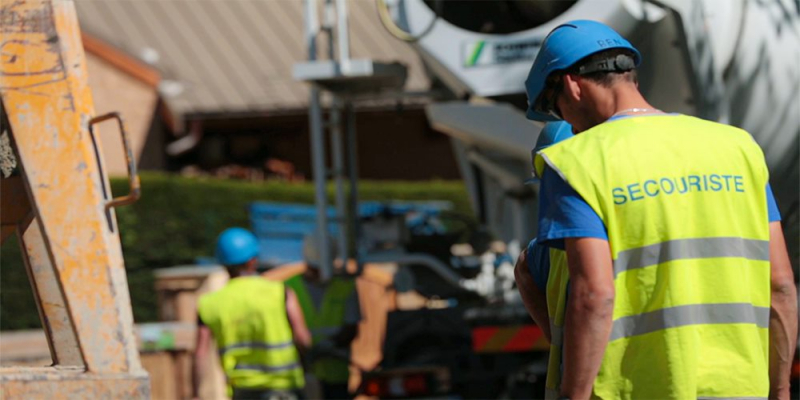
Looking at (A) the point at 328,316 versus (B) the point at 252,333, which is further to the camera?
(A) the point at 328,316

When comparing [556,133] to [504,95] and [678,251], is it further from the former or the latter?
[504,95]

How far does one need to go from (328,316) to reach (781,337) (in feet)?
15.9

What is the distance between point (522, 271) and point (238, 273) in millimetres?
3726

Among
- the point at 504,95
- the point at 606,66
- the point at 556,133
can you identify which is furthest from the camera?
the point at 504,95

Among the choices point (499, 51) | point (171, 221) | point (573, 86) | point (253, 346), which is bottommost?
point (171, 221)

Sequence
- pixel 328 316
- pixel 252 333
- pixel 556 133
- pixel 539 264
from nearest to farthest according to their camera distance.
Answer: pixel 539 264, pixel 556 133, pixel 252 333, pixel 328 316

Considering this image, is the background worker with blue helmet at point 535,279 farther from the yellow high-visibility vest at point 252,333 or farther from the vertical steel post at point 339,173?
the vertical steel post at point 339,173

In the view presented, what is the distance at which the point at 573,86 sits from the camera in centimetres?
290

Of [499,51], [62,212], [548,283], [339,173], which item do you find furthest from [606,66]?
[339,173]

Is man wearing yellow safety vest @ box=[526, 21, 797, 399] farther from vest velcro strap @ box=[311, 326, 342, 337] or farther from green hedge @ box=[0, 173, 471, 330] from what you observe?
green hedge @ box=[0, 173, 471, 330]

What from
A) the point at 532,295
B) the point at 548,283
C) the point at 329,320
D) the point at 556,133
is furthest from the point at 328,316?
the point at 548,283

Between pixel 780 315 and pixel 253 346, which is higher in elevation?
pixel 780 315

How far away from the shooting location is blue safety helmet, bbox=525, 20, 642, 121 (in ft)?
9.44

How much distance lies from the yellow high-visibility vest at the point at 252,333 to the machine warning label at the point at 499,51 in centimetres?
155
